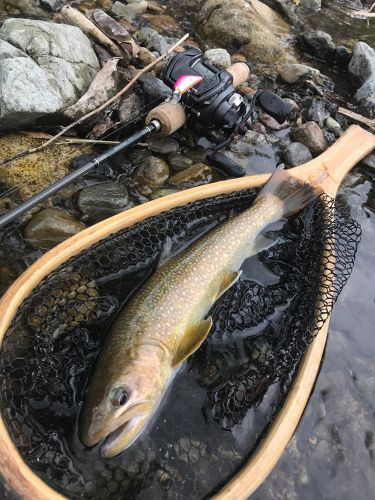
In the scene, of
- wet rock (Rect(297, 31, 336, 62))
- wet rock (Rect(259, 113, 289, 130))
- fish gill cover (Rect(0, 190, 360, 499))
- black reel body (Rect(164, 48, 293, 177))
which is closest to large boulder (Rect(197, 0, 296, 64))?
wet rock (Rect(297, 31, 336, 62))

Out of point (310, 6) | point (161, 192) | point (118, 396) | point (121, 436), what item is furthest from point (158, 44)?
point (310, 6)

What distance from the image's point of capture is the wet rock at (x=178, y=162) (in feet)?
16.3

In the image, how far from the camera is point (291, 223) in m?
4.38

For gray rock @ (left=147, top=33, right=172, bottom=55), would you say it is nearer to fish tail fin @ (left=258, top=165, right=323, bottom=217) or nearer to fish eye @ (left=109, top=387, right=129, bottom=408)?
fish tail fin @ (left=258, top=165, right=323, bottom=217)

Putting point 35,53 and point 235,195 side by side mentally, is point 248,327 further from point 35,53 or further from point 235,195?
point 35,53

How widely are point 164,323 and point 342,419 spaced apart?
5.54 ft

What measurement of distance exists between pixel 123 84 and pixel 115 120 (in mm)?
717

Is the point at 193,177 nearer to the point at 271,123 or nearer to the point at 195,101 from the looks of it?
the point at 195,101

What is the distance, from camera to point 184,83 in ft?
14.0

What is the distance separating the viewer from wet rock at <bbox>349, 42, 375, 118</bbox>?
700 cm

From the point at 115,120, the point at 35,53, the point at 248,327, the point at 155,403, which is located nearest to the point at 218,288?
the point at 248,327

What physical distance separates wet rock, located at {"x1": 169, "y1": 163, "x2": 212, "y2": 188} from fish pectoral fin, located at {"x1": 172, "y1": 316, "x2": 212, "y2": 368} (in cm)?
209

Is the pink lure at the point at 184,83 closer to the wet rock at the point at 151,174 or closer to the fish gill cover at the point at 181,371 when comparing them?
the wet rock at the point at 151,174

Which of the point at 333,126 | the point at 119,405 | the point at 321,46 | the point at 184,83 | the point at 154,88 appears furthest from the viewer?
the point at 321,46
